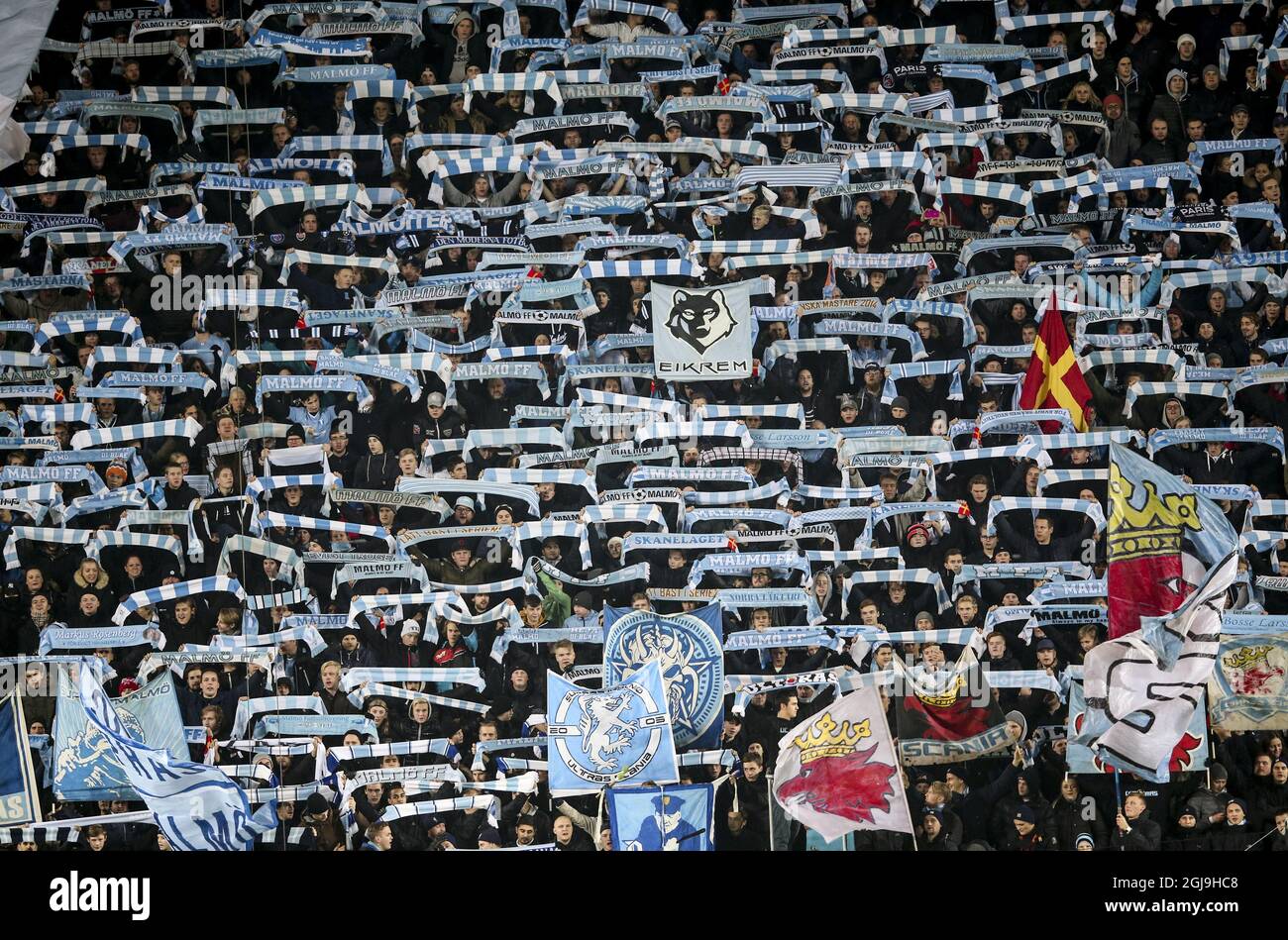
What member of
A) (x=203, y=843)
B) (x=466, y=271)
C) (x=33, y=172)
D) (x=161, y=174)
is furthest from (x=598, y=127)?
(x=203, y=843)

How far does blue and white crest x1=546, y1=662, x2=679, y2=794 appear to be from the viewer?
385 cm

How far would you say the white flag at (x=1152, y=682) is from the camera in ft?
12.6

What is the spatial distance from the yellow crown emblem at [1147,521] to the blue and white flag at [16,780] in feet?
11.0

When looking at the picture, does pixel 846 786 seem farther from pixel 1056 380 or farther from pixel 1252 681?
pixel 1056 380

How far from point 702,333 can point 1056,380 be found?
1.09 m

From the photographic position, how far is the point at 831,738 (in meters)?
3.85

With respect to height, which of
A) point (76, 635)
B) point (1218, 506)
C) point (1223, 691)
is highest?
point (1218, 506)

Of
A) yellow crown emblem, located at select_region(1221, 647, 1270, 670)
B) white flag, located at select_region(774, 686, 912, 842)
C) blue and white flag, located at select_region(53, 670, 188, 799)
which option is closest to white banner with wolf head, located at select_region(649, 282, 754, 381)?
white flag, located at select_region(774, 686, 912, 842)

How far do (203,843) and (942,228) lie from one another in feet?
9.55

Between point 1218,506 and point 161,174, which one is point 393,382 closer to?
point 161,174

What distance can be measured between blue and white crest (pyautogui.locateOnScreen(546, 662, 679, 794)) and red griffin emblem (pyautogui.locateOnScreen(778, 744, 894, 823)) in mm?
388

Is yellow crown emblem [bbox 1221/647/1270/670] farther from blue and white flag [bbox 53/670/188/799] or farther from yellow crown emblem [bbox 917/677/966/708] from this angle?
blue and white flag [bbox 53/670/188/799]

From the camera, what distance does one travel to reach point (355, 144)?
403 cm

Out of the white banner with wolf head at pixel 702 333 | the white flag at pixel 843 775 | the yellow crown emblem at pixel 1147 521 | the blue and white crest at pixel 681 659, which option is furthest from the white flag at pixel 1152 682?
the white banner with wolf head at pixel 702 333
